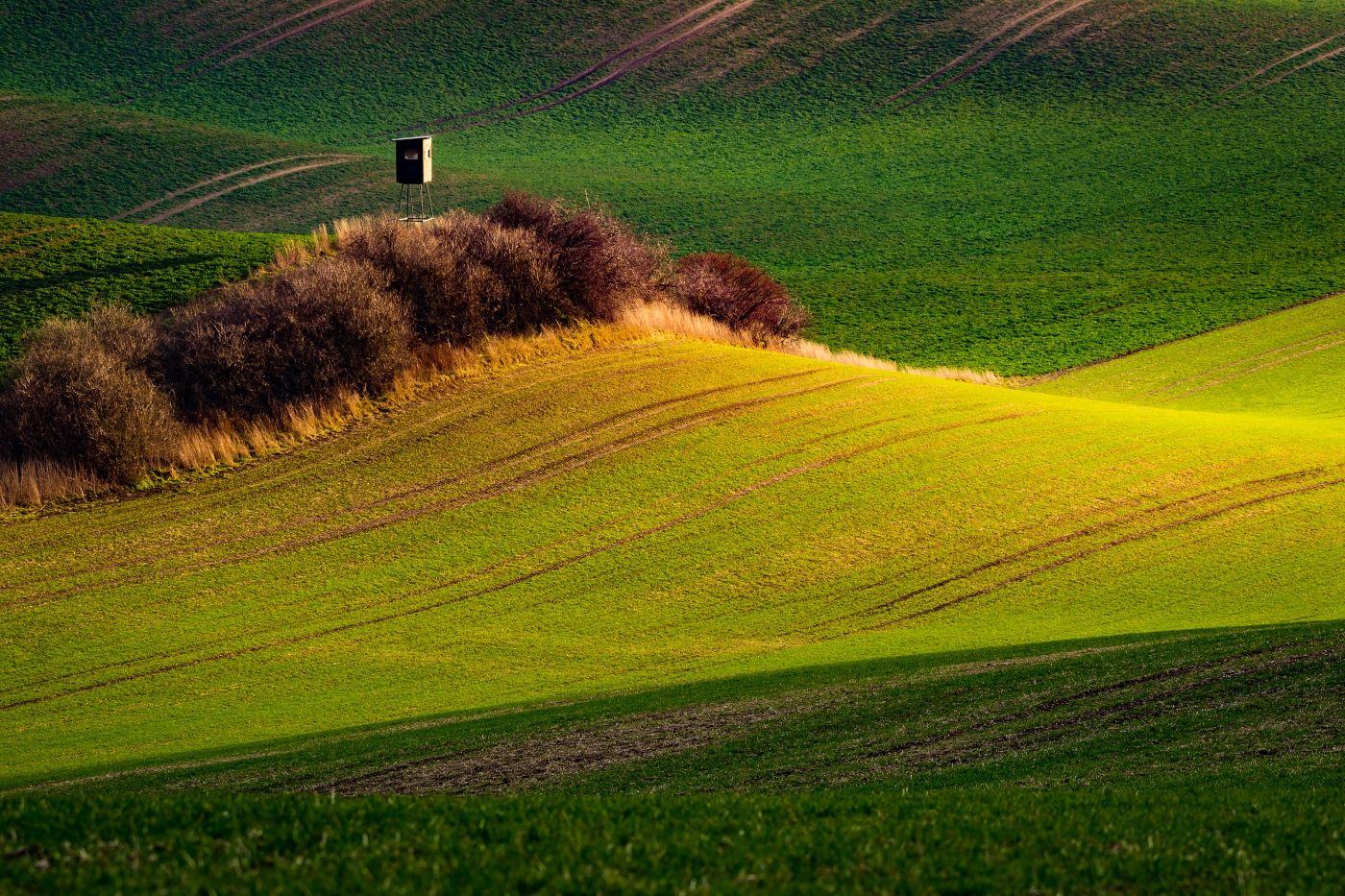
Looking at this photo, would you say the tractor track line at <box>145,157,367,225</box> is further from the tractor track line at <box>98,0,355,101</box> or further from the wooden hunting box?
the wooden hunting box

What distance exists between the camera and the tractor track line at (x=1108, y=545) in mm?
22281

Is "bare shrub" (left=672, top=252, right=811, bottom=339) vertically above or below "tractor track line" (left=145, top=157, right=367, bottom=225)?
below

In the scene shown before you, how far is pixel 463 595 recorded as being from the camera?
23.3 metres

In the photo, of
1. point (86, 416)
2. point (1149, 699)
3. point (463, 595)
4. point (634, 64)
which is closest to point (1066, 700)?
point (1149, 699)

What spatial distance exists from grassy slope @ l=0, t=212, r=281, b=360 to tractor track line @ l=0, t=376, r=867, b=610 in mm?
11728

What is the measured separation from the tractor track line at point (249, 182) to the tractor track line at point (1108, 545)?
4878 centimetres

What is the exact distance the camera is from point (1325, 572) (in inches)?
884

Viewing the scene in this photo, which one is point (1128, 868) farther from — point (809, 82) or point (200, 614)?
point (809, 82)

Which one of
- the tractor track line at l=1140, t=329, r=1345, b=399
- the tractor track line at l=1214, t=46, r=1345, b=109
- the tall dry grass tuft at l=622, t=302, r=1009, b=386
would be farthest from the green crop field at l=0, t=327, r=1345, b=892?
the tractor track line at l=1214, t=46, r=1345, b=109

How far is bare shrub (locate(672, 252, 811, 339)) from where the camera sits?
40.6m

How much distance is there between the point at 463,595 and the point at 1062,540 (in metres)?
12.0

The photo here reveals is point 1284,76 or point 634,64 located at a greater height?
point 634,64

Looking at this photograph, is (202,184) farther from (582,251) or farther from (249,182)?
(582,251)

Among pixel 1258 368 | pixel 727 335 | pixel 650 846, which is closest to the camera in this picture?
pixel 650 846
